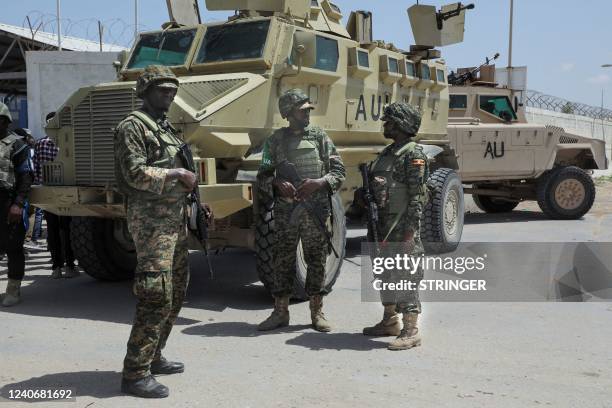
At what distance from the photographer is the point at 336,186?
5.15 m

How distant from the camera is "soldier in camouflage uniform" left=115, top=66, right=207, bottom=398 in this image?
3645 millimetres

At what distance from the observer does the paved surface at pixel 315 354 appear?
3.78 metres

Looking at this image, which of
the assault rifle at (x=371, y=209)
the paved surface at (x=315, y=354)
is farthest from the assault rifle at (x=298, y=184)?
the paved surface at (x=315, y=354)

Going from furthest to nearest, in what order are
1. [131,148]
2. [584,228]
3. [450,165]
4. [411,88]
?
[584,228], [450,165], [411,88], [131,148]

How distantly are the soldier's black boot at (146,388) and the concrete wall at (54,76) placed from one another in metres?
12.5

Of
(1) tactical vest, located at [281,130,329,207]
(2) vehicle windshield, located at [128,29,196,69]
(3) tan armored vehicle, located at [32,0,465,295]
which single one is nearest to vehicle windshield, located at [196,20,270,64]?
(3) tan armored vehicle, located at [32,0,465,295]

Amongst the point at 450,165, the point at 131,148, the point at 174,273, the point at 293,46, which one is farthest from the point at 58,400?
the point at 450,165

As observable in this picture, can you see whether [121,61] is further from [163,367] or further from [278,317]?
[163,367]

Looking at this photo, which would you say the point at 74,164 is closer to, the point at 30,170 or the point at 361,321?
the point at 30,170

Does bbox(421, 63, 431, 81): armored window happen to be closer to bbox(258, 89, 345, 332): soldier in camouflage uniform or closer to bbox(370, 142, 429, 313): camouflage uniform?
bbox(258, 89, 345, 332): soldier in camouflage uniform

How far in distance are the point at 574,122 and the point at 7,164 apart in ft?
79.5

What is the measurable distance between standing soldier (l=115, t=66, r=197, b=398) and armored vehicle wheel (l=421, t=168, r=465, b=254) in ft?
16.1

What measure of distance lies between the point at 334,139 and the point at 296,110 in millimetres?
2251

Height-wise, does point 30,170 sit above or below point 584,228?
above
